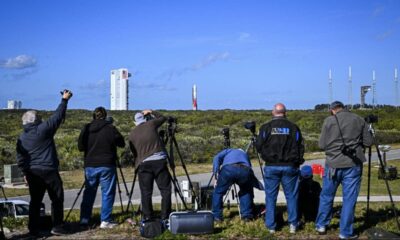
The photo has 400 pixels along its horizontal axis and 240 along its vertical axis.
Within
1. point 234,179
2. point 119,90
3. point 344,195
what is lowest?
point 344,195

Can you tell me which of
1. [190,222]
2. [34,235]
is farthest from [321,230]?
[34,235]

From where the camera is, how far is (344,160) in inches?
292

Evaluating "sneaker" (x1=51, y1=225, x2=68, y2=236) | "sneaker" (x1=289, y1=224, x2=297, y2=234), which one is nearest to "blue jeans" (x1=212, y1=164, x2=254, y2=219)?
"sneaker" (x1=289, y1=224, x2=297, y2=234)

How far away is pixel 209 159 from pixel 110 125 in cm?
2017

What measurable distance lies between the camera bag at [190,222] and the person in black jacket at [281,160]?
0.88 m

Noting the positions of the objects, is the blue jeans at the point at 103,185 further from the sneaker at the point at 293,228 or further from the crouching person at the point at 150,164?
the sneaker at the point at 293,228

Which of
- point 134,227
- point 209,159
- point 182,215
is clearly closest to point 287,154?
point 182,215

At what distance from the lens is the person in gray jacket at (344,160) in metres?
7.36

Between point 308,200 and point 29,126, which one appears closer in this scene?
point 29,126

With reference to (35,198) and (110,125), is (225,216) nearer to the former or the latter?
(110,125)

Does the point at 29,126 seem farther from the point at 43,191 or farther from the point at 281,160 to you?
the point at 281,160

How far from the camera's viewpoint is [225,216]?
9.26 m

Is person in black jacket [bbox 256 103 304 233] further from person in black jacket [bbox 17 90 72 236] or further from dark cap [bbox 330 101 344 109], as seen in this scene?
person in black jacket [bbox 17 90 72 236]

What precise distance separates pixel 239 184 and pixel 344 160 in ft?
6.34
